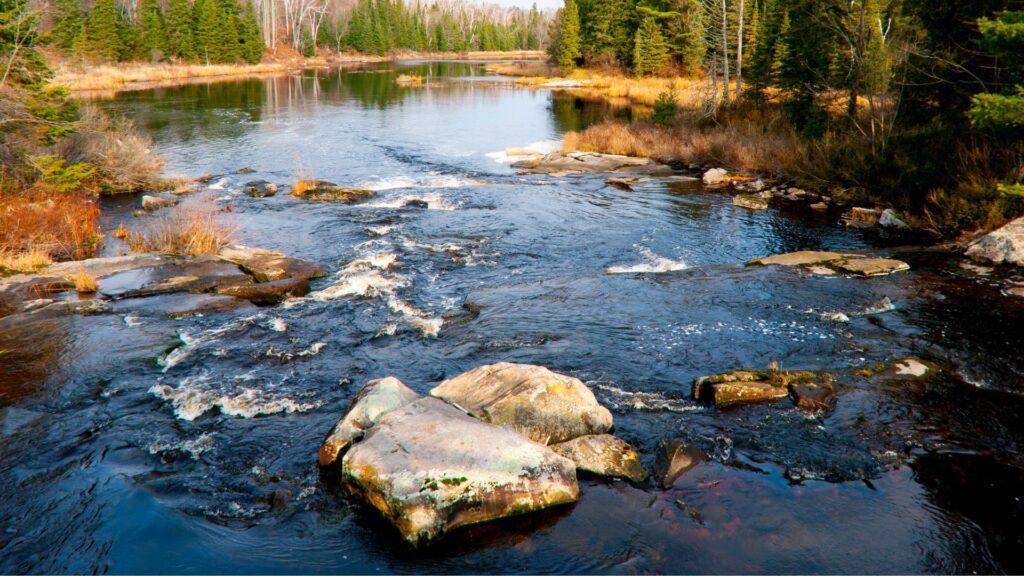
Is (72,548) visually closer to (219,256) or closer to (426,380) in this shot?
(426,380)

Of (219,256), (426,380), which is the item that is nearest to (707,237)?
(426,380)

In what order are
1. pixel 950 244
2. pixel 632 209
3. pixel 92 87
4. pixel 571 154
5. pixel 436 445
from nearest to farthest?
pixel 436 445
pixel 950 244
pixel 632 209
pixel 571 154
pixel 92 87

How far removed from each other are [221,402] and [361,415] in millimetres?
2602

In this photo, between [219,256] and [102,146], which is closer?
[219,256]

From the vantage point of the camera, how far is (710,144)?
2836 centimetres

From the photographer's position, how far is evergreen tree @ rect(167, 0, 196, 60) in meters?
77.8

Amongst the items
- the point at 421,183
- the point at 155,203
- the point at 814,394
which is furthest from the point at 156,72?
the point at 814,394

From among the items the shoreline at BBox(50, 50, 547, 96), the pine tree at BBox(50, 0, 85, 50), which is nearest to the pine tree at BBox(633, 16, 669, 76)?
the shoreline at BBox(50, 50, 547, 96)

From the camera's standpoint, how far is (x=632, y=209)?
72.5 ft

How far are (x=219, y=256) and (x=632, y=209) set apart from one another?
1279 cm

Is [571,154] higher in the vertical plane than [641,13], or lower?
lower

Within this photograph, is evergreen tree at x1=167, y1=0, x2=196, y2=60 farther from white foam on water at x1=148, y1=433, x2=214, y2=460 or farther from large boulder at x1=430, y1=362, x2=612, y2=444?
large boulder at x1=430, y1=362, x2=612, y2=444

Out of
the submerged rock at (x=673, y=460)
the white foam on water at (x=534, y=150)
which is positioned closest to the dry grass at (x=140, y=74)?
the white foam on water at (x=534, y=150)

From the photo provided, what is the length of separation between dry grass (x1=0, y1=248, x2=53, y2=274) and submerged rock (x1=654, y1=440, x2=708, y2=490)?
1355 centimetres
